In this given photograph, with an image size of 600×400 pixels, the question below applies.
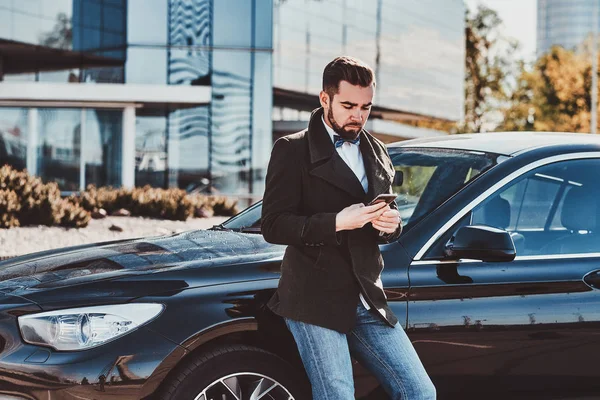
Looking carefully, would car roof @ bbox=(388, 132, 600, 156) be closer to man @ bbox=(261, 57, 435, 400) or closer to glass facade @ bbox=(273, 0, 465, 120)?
man @ bbox=(261, 57, 435, 400)

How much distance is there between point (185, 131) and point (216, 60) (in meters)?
2.44

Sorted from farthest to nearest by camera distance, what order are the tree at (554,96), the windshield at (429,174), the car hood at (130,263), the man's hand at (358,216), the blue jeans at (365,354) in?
the tree at (554,96) → the windshield at (429,174) → the car hood at (130,263) → the blue jeans at (365,354) → the man's hand at (358,216)

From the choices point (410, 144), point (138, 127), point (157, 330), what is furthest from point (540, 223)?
point (138, 127)

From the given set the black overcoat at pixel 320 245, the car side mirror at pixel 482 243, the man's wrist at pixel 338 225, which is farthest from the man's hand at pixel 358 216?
the car side mirror at pixel 482 243

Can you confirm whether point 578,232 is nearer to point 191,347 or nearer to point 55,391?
point 191,347

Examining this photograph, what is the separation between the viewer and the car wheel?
3.42 m

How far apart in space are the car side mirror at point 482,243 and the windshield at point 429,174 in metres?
0.30

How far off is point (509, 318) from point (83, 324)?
5.80 feet

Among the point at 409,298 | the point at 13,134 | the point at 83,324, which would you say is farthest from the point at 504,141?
the point at 13,134

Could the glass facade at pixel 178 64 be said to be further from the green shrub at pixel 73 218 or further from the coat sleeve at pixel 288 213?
the coat sleeve at pixel 288 213

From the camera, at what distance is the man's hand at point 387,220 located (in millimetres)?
2996

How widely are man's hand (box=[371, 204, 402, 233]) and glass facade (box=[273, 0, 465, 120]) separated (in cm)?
2975

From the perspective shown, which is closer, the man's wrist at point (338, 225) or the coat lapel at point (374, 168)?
the man's wrist at point (338, 225)

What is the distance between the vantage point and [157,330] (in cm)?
341
